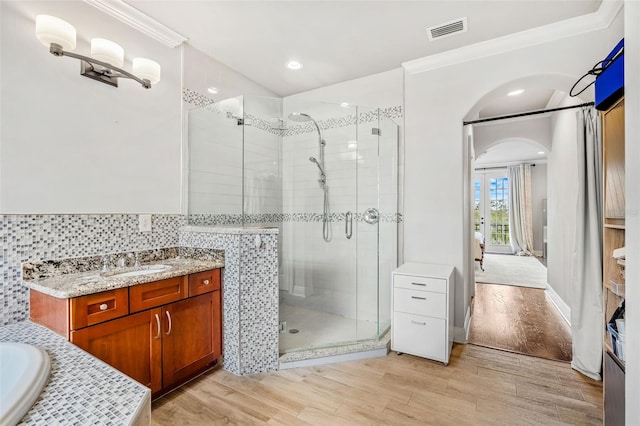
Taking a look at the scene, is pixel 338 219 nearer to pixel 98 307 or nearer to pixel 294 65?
pixel 294 65

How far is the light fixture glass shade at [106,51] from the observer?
73.5 inches

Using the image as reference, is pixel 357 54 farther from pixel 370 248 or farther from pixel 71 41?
pixel 71 41

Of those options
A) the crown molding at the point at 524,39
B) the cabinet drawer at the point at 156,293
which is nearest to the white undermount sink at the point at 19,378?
the cabinet drawer at the point at 156,293

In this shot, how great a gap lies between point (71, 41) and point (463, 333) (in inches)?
145

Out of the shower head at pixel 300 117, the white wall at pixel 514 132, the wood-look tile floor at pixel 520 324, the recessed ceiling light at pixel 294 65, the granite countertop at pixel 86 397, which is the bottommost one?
the wood-look tile floor at pixel 520 324

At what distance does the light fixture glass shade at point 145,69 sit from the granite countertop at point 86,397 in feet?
6.09

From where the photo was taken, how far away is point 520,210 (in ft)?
26.0

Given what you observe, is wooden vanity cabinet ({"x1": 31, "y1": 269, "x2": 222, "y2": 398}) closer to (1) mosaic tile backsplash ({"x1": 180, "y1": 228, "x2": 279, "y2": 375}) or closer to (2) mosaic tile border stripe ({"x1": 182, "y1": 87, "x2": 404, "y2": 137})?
(1) mosaic tile backsplash ({"x1": 180, "y1": 228, "x2": 279, "y2": 375})

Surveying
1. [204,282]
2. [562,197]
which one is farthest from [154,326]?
[562,197]

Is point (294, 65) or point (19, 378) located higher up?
point (294, 65)

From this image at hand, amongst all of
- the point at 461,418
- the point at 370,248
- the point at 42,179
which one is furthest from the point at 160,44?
the point at 461,418

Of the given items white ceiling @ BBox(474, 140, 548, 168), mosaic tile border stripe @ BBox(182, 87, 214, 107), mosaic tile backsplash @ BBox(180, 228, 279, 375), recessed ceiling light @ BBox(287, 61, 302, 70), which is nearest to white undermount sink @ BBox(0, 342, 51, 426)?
mosaic tile backsplash @ BBox(180, 228, 279, 375)

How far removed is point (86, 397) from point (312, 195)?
8.15 feet

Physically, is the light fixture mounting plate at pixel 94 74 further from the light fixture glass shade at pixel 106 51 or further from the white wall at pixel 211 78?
the white wall at pixel 211 78
